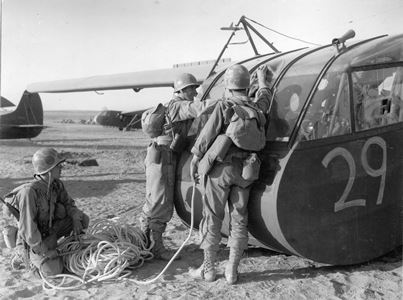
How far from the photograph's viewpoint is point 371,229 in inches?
177

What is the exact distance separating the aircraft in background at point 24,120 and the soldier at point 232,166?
18.3 m

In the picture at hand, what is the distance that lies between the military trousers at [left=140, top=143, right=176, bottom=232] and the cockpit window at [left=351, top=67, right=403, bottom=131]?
83.9 inches

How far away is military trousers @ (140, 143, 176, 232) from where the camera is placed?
4.91 metres

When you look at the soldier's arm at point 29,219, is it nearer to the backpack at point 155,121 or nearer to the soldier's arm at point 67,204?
the soldier's arm at point 67,204

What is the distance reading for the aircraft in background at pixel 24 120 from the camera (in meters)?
20.4

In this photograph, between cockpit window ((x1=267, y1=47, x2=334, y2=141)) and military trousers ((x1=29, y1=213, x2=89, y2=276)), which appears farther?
military trousers ((x1=29, y1=213, x2=89, y2=276))

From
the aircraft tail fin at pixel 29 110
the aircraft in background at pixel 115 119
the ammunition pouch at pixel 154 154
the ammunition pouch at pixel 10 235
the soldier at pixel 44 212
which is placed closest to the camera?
the soldier at pixel 44 212

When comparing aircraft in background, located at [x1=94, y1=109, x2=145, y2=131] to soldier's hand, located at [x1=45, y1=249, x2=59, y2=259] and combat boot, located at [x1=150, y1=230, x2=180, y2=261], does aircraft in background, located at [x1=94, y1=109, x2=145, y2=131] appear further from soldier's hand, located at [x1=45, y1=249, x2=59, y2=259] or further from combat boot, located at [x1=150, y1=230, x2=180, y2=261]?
soldier's hand, located at [x1=45, y1=249, x2=59, y2=259]

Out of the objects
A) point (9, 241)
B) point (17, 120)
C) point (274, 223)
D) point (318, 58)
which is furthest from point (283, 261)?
point (17, 120)

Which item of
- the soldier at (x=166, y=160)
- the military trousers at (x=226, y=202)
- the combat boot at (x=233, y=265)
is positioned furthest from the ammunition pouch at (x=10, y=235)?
the combat boot at (x=233, y=265)

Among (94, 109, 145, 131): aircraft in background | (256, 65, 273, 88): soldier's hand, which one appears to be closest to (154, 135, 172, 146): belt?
(256, 65, 273, 88): soldier's hand

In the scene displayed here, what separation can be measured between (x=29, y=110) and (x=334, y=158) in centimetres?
2016

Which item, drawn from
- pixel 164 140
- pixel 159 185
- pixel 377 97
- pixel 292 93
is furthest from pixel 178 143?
pixel 377 97

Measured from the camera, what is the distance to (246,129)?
4.05 m
